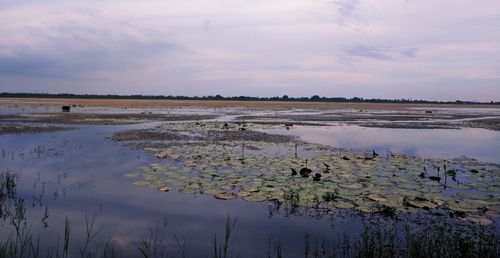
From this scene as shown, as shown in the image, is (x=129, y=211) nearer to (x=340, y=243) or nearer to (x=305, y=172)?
(x=340, y=243)

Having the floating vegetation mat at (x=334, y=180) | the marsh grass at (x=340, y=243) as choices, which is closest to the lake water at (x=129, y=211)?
the marsh grass at (x=340, y=243)

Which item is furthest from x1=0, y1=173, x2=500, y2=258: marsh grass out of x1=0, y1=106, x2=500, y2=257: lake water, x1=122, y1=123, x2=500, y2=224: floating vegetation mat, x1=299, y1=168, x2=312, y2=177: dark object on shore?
x1=299, y1=168, x2=312, y2=177: dark object on shore

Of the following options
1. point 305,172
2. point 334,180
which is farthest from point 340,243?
point 305,172

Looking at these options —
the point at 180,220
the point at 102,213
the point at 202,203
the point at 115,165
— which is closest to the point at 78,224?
the point at 102,213

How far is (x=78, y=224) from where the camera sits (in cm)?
697

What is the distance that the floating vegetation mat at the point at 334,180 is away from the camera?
8258 mm

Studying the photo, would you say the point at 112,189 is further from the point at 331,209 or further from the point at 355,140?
the point at 355,140

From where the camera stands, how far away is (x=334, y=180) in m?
10.2

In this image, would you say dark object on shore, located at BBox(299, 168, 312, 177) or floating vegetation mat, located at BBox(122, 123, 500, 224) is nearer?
floating vegetation mat, located at BBox(122, 123, 500, 224)

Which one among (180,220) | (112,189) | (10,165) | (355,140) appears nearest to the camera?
(180,220)

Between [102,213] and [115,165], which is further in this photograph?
[115,165]

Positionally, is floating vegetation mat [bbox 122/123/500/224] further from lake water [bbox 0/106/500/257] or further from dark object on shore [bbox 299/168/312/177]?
lake water [bbox 0/106/500/257]

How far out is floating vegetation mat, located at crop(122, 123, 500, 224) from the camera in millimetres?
8258

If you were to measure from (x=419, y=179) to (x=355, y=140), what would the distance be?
10.1m
